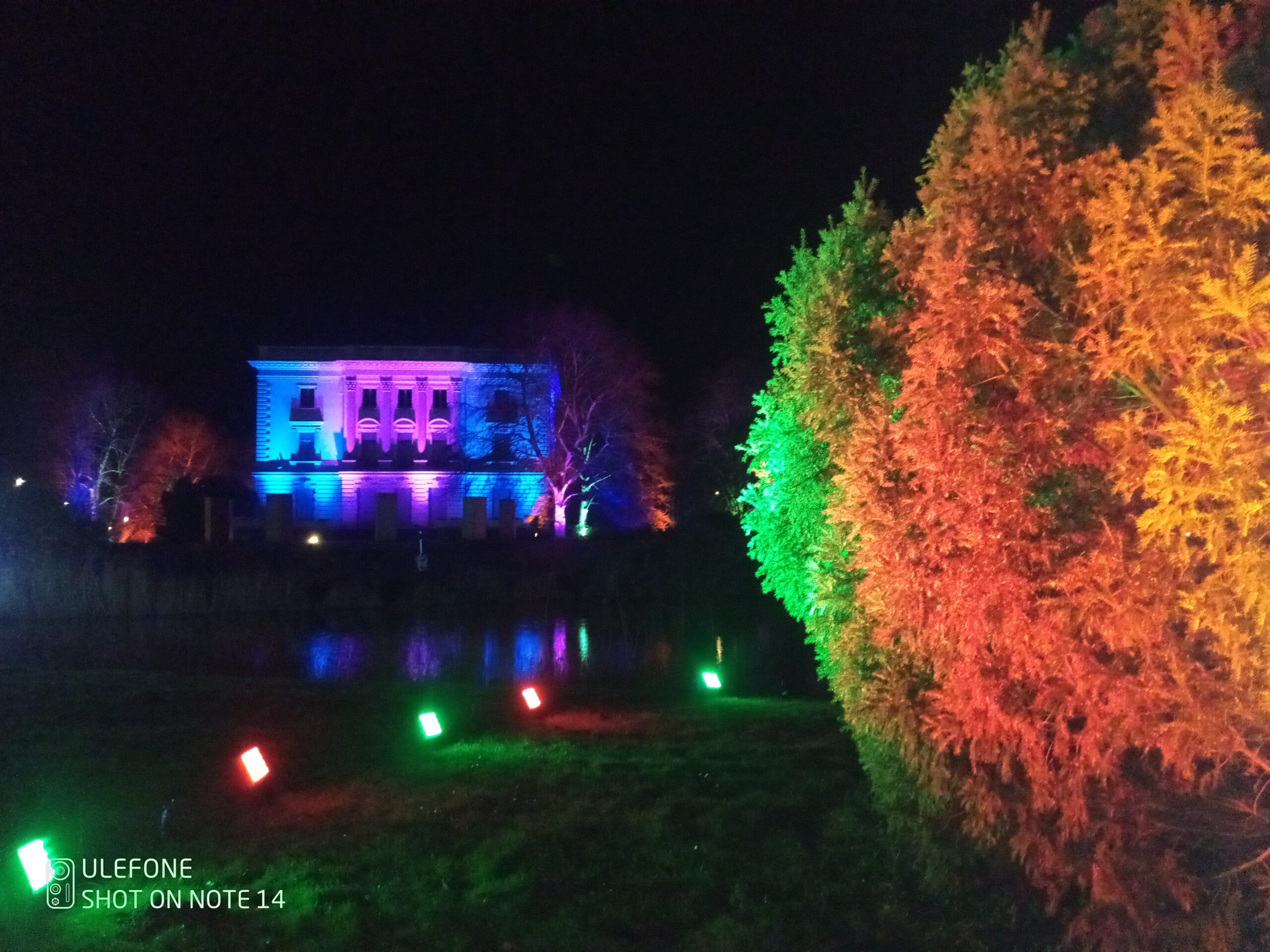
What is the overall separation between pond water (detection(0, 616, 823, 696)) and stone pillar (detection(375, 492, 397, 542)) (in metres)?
8.30

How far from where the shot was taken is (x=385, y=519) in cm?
3878

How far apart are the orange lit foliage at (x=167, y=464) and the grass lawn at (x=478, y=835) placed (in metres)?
32.5

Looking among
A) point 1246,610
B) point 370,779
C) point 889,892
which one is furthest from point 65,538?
point 1246,610

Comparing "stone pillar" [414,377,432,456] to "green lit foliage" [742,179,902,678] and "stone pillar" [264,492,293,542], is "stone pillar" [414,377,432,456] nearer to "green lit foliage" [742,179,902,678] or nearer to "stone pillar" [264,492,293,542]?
"stone pillar" [264,492,293,542]

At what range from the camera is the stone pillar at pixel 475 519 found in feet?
127

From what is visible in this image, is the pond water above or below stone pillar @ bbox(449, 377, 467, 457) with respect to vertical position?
below

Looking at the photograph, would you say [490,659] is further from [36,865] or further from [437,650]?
[36,865]

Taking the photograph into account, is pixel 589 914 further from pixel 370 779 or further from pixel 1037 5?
pixel 1037 5

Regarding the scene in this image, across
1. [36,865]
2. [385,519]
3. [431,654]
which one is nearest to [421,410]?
[385,519]

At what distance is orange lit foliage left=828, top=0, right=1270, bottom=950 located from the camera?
472 centimetres

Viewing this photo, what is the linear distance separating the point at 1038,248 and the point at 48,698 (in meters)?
13.1

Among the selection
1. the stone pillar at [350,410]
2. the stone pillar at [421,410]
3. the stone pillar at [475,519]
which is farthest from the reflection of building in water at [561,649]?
the stone pillar at [350,410]

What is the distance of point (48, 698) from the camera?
1231 centimetres

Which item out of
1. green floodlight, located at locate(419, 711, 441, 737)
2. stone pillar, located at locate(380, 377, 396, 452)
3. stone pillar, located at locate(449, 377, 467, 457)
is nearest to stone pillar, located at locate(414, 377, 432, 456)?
stone pillar, located at locate(380, 377, 396, 452)
